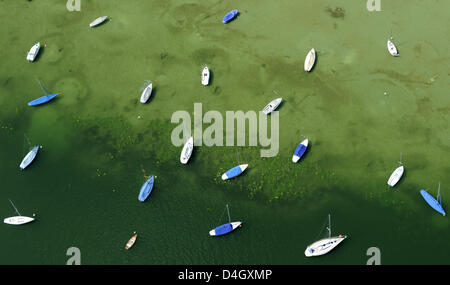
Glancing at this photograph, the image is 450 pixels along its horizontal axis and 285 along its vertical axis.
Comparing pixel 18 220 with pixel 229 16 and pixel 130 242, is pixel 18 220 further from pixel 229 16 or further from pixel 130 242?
pixel 229 16

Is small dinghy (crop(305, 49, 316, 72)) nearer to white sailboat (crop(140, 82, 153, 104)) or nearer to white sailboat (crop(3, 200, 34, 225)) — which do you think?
white sailboat (crop(140, 82, 153, 104))

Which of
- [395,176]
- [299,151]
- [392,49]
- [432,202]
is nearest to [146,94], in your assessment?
[299,151]

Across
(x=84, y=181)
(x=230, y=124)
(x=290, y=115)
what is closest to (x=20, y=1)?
(x=84, y=181)

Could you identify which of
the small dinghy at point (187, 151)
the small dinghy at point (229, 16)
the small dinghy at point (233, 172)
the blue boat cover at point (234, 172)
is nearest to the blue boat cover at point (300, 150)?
the small dinghy at point (233, 172)

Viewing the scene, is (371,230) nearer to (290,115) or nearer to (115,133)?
(290,115)

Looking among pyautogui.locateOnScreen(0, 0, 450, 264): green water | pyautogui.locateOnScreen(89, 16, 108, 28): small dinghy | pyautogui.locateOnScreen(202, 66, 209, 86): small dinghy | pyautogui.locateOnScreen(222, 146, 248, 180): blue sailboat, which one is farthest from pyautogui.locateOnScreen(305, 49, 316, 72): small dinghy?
pyautogui.locateOnScreen(89, 16, 108, 28): small dinghy

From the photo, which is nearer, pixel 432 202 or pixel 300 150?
pixel 432 202

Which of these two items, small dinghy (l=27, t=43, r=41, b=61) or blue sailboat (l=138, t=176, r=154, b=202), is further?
small dinghy (l=27, t=43, r=41, b=61)
